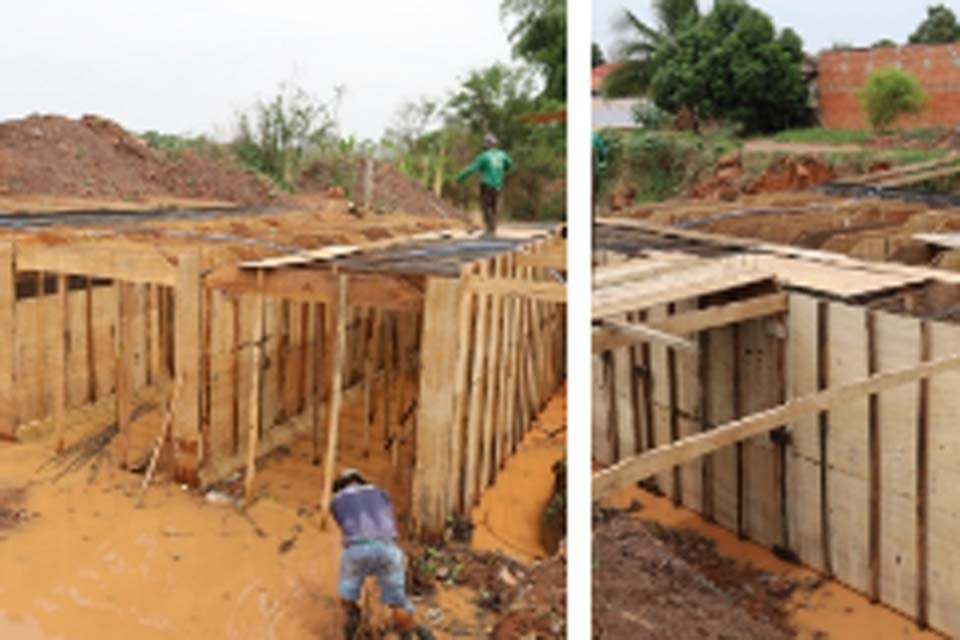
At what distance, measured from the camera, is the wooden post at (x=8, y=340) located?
284 inches

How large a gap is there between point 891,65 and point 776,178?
6312mm

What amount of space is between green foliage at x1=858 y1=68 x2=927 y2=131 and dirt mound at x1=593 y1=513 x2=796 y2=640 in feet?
59.0

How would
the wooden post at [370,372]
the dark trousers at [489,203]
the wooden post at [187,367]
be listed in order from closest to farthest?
the wooden post at [187,367] → the wooden post at [370,372] → the dark trousers at [489,203]

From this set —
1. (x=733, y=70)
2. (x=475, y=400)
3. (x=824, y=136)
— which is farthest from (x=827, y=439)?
(x=824, y=136)

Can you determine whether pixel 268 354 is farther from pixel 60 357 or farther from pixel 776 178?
pixel 776 178

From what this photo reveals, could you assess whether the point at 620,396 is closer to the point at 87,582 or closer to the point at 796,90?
the point at 87,582

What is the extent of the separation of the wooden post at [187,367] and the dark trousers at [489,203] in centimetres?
271

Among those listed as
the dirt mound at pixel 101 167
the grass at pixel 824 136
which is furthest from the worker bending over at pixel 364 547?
the grass at pixel 824 136

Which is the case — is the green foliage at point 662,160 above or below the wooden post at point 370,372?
above

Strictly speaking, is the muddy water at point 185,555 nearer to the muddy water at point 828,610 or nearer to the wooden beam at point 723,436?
the muddy water at point 828,610

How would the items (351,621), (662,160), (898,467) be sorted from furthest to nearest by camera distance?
(662,160) → (898,467) → (351,621)

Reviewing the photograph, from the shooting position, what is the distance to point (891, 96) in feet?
69.1

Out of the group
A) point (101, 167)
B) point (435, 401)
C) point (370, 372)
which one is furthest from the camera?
point (101, 167)

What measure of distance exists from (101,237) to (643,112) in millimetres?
16913
